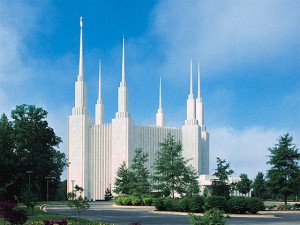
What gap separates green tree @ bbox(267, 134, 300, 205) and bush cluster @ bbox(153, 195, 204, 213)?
12669 mm

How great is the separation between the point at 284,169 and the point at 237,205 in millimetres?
13876

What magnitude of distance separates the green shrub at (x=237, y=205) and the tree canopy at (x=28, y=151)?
20.8 m

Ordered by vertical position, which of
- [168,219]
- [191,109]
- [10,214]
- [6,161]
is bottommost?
[168,219]

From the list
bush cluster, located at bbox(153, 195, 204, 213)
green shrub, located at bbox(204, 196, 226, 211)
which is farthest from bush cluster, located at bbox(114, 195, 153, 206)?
green shrub, located at bbox(204, 196, 226, 211)

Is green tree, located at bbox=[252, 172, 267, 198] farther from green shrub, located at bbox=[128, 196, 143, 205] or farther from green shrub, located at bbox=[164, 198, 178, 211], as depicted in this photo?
green shrub, located at bbox=[164, 198, 178, 211]

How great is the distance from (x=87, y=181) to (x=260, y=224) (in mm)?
64052

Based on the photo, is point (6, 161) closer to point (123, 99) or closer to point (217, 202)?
point (217, 202)

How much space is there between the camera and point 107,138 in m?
86.0

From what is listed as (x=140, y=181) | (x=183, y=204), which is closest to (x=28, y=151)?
(x=140, y=181)

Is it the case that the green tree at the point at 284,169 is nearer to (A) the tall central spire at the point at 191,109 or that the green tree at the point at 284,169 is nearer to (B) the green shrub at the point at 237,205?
(B) the green shrub at the point at 237,205

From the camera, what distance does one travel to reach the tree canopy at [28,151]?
45156mm

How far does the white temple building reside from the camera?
8169 centimetres

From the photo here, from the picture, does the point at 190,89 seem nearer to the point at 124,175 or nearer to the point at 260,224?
the point at 124,175

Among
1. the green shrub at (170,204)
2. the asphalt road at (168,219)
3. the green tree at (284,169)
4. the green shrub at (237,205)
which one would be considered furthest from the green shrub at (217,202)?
the green tree at (284,169)
